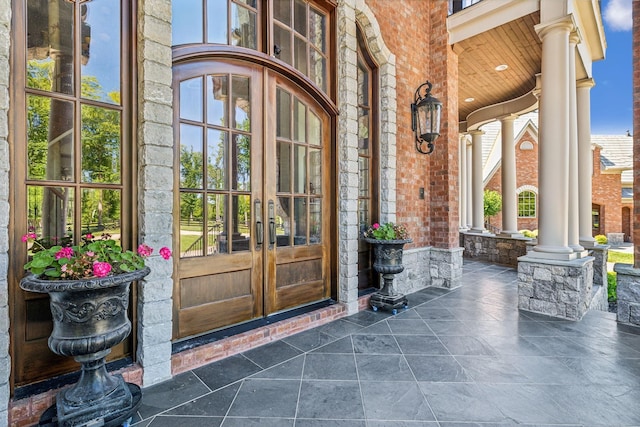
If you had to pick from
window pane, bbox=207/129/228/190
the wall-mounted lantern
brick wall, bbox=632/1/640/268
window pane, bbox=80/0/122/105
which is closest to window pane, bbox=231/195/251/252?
window pane, bbox=207/129/228/190

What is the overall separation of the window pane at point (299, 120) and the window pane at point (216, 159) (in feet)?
2.61

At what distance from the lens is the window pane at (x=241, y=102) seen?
2771 mm

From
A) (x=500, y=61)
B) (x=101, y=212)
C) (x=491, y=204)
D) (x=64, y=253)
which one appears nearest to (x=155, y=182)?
(x=101, y=212)

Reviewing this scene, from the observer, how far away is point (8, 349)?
168 cm

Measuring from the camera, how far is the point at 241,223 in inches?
110

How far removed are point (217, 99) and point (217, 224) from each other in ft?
3.45

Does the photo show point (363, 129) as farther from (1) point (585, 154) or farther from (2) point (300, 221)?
(1) point (585, 154)

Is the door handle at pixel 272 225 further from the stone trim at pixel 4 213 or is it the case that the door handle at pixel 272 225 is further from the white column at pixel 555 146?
the white column at pixel 555 146

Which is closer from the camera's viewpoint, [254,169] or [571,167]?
[254,169]

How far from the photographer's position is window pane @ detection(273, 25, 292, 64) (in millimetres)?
3068

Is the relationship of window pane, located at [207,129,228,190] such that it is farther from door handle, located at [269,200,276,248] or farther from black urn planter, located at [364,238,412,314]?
black urn planter, located at [364,238,412,314]

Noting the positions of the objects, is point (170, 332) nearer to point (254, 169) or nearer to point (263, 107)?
point (254, 169)

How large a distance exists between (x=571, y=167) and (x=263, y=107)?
4118 millimetres

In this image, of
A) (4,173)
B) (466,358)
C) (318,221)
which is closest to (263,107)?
(318,221)
